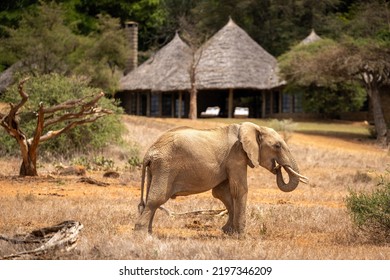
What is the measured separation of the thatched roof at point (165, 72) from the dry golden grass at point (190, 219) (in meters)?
21.3

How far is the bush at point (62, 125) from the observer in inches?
803

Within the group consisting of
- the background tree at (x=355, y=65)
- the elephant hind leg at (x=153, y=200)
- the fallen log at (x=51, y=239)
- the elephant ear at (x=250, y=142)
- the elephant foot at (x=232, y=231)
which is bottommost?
the elephant foot at (x=232, y=231)

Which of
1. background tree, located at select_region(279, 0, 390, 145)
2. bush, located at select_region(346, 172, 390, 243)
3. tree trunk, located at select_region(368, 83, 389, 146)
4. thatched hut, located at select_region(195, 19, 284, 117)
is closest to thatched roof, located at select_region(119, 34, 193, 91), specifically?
thatched hut, located at select_region(195, 19, 284, 117)

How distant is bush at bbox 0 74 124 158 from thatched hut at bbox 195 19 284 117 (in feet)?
55.4

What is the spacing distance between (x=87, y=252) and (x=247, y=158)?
2.52 meters

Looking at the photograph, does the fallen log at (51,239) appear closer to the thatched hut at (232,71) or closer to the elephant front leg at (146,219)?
the elephant front leg at (146,219)

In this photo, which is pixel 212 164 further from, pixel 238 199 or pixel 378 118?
pixel 378 118

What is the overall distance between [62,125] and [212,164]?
12.7 meters

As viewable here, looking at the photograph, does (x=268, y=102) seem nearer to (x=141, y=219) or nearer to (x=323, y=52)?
(x=323, y=52)

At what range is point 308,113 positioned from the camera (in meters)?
40.9

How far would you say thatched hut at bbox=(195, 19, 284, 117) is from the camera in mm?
39719

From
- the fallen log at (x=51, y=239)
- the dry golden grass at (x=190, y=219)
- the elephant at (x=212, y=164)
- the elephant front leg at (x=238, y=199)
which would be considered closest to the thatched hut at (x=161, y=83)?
the dry golden grass at (x=190, y=219)

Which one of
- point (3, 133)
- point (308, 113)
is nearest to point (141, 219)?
point (3, 133)

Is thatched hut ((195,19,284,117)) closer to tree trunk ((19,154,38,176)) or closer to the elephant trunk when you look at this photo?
tree trunk ((19,154,38,176))
